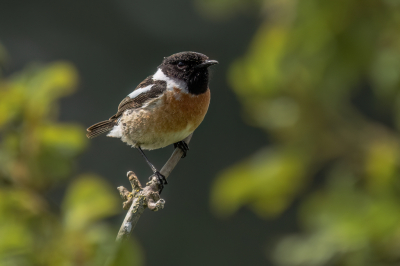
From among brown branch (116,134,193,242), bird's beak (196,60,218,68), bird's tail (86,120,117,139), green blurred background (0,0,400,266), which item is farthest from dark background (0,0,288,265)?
brown branch (116,134,193,242)

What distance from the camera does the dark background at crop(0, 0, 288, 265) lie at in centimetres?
770

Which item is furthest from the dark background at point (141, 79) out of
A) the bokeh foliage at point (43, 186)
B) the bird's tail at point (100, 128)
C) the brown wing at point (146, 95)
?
the bokeh foliage at point (43, 186)

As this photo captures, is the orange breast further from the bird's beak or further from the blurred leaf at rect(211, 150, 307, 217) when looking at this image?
the blurred leaf at rect(211, 150, 307, 217)

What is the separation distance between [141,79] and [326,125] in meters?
5.88

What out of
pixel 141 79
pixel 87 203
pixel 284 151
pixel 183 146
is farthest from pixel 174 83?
pixel 141 79

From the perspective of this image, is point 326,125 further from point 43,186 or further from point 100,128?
point 100,128

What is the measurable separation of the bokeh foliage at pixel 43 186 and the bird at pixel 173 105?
1046 mm

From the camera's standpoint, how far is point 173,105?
339 cm

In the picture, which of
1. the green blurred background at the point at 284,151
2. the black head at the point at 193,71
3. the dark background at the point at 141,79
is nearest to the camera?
the green blurred background at the point at 284,151

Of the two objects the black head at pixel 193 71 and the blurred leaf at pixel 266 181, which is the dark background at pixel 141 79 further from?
the blurred leaf at pixel 266 181

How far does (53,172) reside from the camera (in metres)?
2.02

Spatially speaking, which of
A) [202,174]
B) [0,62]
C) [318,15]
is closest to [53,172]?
[0,62]

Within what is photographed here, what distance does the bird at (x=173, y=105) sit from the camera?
132 inches

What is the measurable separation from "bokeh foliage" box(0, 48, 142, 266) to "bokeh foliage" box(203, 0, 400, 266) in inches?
27.5
